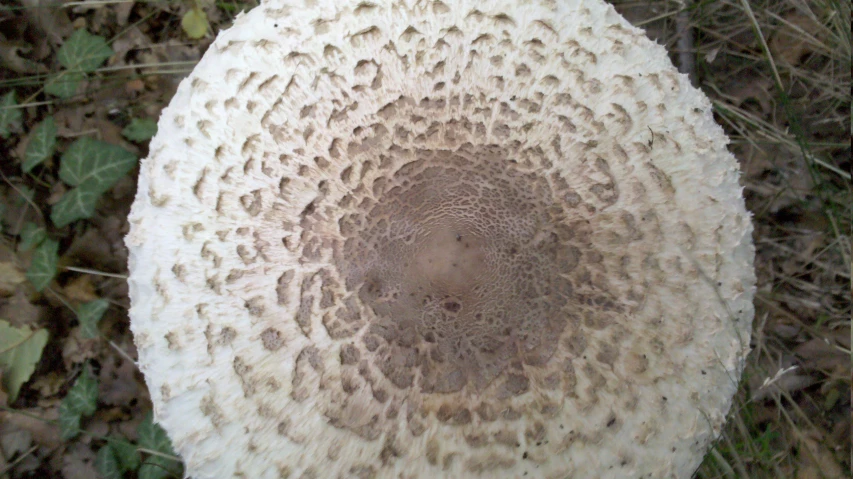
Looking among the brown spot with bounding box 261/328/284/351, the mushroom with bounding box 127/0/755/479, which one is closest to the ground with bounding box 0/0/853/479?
the mushroom with bounding box 127/0/755/479

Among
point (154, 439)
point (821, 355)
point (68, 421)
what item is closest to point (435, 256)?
point (154, 439)

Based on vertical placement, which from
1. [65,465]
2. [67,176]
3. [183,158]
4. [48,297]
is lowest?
[65,465]

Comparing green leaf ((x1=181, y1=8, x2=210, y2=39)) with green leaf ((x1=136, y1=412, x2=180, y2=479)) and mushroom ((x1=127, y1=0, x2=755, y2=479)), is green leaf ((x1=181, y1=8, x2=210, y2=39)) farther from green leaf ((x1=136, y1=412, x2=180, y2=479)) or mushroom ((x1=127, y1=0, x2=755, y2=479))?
green leaf ((x1=136, y1=412, x2=180, y2=479))

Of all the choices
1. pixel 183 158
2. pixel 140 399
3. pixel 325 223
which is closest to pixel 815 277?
pixel 325 223

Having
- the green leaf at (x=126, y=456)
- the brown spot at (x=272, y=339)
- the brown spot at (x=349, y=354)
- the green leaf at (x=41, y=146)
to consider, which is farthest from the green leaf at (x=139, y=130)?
the brown spot at (x=349, y=354)

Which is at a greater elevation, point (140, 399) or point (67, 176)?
point (67, 176)

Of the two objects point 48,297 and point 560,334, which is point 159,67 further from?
point 560,334
